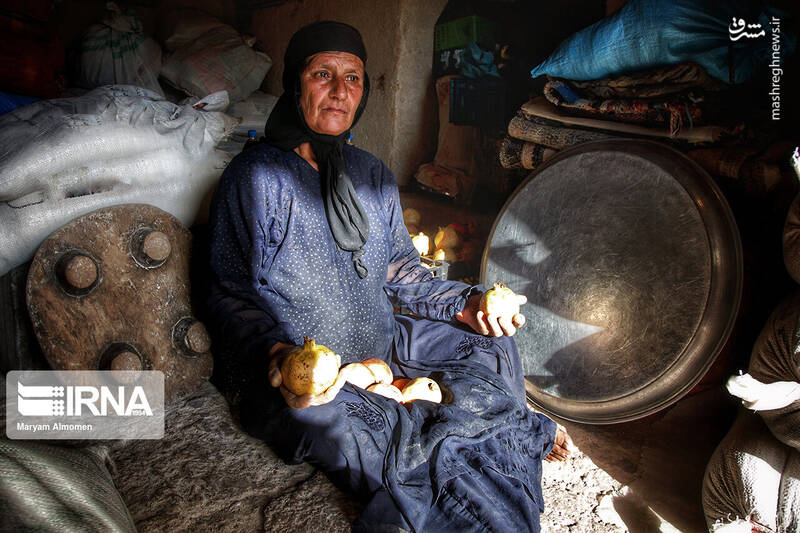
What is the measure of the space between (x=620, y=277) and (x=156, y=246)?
77.8 inches

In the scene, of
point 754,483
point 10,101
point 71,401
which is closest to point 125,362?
point 71,401

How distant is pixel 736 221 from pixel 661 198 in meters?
0.29

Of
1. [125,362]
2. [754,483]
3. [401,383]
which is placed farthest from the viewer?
[401,383]

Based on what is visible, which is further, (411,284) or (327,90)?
(411,284)

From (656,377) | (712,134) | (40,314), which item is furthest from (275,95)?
(656,377)

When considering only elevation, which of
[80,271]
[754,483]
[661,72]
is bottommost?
[754,483]

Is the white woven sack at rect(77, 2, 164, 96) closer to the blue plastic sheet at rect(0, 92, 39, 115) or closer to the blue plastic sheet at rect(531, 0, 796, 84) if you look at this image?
the blue plastic sheet at rect(0, 92, 39, 115)

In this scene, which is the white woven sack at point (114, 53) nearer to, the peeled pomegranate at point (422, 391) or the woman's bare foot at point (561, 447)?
the peeled pomegranate at point (422, 391)

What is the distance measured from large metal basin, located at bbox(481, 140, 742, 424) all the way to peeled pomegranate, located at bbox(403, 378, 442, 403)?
2.70ft

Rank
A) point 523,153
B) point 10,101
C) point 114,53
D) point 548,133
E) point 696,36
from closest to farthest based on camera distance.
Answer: point 696,36
point 10,101
point 548,133
point 523,153
point 114,53

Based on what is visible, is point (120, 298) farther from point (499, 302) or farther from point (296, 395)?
point (499, 302)

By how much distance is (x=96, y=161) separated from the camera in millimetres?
1763

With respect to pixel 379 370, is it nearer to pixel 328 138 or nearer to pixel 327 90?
pixel 328 138

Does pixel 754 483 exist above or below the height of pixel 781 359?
below
